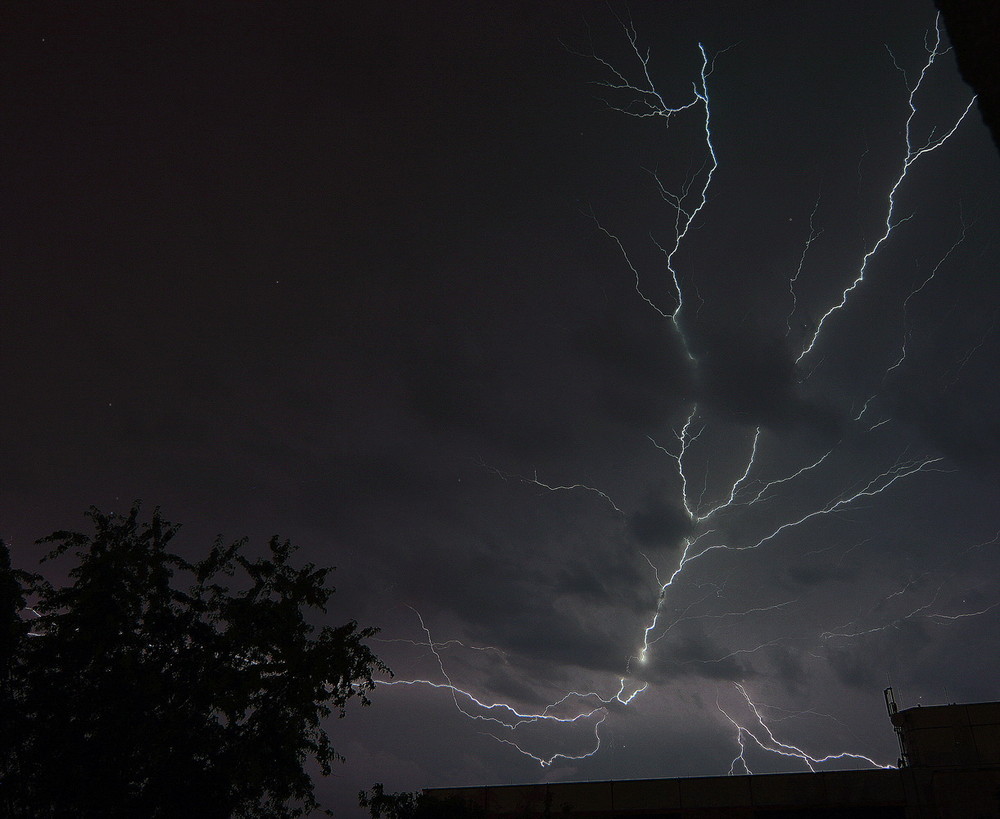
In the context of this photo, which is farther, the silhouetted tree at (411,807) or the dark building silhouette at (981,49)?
the silhouetted tree at (411,807)

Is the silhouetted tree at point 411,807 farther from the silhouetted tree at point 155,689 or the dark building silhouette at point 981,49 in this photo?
the dark building silhouette at point 981,49

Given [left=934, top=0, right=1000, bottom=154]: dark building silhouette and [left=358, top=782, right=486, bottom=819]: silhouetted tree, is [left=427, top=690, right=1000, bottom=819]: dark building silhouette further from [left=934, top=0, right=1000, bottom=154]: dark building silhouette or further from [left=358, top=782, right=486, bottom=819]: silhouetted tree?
[left=934, top=0, right=1000, bottom=154]: dark building silhouette

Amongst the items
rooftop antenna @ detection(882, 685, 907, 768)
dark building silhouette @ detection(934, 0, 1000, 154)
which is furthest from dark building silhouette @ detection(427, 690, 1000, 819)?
dark building silhouette @ detection(934, 0, 1000, 154)

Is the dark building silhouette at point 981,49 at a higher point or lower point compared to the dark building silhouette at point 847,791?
lower

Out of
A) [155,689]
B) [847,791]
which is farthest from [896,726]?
[155,689]

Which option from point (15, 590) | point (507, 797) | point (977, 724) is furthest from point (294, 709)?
point (977, 724)

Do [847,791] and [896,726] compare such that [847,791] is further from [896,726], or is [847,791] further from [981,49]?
[981,49]

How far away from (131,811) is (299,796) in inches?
103

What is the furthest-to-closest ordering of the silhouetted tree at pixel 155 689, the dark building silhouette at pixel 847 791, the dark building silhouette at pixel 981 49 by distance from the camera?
the dark building silhouette at pixel 847 791, the silhouetted tree at pixel 155 689, the dark building silhouette at pixel 981 49

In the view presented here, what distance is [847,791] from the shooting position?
Result: 56.4 feet

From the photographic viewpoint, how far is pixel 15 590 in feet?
42.6

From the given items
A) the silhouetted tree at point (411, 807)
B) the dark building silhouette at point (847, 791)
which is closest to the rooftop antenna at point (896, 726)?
the dark building silhouette at point (847, 791)

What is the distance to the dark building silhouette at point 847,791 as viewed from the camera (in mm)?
17047

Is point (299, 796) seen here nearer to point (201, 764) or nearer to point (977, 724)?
point (201, 764)
